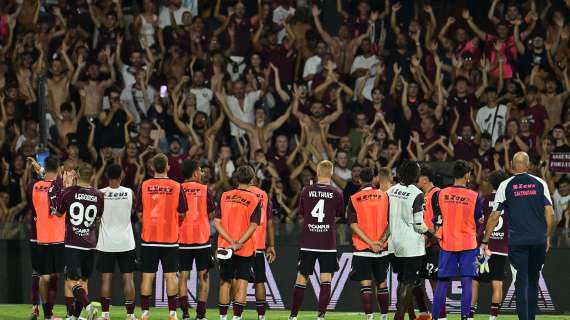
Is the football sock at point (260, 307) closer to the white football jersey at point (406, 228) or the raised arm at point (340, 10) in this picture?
the white football jersey at point (406, 228)

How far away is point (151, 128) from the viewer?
79.0 ft

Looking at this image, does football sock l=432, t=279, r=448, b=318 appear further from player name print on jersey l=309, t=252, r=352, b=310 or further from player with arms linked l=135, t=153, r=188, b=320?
player name print on jersey l=309, t=252, r=352, b=310

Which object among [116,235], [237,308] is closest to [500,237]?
[237,308]

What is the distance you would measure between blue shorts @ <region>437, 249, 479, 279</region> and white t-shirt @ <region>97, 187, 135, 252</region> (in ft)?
14.3

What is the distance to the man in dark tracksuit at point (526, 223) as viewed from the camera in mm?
15609

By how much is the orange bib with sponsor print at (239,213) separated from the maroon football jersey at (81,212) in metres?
1.69

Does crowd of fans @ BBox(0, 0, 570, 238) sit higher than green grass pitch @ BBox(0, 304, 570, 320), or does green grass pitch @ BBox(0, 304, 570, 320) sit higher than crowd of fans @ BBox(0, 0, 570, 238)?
crowd of fans @ BBox(0, 0, 570, 238)

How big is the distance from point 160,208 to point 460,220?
407cm

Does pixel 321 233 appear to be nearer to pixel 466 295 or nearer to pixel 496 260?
pixel 466 295

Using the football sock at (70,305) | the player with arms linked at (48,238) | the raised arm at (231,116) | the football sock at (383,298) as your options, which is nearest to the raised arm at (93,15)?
the raised arm at (231,116)

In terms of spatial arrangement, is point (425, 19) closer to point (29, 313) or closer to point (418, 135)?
point (418, 135)

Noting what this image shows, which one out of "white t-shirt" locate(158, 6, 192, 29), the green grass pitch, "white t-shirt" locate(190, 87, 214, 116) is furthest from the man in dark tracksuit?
"white t-shirt" locate(158, 6, 192, 29)

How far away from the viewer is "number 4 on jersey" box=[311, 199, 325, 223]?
55.3 feet

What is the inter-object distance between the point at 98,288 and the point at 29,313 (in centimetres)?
217
